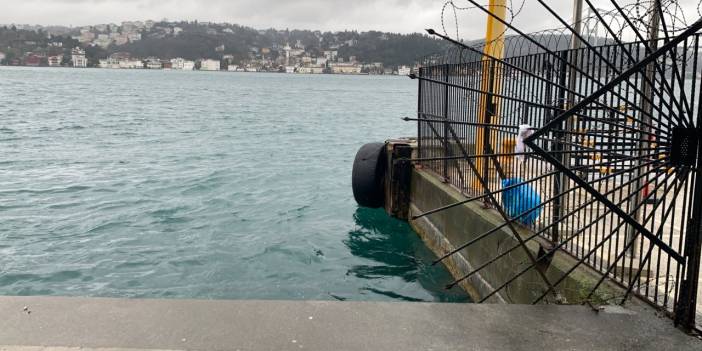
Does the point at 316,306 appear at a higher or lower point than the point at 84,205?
higher

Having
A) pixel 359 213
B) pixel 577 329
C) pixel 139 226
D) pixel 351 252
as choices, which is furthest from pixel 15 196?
pixel 577 329

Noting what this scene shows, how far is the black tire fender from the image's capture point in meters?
14.2

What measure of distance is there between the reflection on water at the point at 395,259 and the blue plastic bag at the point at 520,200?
1.71 m

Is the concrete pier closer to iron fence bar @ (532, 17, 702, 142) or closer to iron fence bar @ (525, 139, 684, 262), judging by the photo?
iron fence bar @ (525, 139, 684, 262)

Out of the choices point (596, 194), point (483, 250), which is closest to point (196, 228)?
point (483, 250)

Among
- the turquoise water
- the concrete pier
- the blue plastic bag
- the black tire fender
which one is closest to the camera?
the concrete pier

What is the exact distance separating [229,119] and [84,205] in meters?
35.7

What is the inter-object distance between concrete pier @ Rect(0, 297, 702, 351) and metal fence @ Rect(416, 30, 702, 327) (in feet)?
1.13

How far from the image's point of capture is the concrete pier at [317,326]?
438cm

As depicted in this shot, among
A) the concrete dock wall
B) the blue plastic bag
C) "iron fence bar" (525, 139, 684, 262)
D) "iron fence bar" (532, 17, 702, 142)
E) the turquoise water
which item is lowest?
the turquoise water

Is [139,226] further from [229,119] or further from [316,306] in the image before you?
[229,119]

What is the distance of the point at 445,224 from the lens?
10.6m

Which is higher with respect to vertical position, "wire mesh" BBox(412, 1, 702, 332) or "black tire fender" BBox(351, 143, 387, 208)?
"wire mesh" BBox(412, 1, 702, 332)

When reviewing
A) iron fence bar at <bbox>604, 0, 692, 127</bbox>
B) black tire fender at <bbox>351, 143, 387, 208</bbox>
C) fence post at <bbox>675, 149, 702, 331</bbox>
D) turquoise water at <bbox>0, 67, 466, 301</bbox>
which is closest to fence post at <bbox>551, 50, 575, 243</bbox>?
iron fence bar at <bbox>604, 0, 692, 127</bbox>
